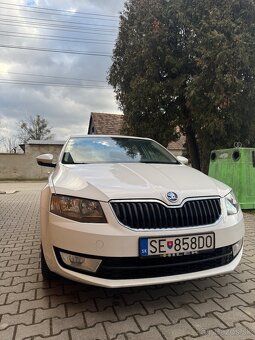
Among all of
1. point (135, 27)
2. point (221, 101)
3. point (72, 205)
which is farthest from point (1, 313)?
point (135, 27)

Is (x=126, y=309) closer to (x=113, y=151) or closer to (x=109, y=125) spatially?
(x=113, y=151)

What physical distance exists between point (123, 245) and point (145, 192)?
1.45ft

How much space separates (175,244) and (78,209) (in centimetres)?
77

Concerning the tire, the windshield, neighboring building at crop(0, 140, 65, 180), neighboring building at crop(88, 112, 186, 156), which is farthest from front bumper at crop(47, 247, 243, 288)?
neighboring building at crop(0, 140, 65, 180)

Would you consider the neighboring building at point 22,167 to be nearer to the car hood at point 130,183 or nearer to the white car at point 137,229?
the car hood at point 130,183

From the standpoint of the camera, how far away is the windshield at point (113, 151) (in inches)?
144

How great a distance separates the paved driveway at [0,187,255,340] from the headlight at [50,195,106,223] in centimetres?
75

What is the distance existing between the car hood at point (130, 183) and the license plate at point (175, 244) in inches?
11.5

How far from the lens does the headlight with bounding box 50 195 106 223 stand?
2.39m

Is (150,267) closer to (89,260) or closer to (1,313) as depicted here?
(89,260)

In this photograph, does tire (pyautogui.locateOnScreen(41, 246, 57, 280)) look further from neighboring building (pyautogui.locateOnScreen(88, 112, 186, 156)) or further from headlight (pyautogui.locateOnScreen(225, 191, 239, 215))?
neighboring building (pyautogui.locateOnScreen(88, 112, 186, 156))

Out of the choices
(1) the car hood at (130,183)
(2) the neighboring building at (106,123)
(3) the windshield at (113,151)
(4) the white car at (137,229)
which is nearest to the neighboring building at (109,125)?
(2) the neighboring building at (106,123)

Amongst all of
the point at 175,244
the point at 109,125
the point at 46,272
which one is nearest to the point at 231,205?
the point at 175,244

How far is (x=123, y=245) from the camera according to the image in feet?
7.50
